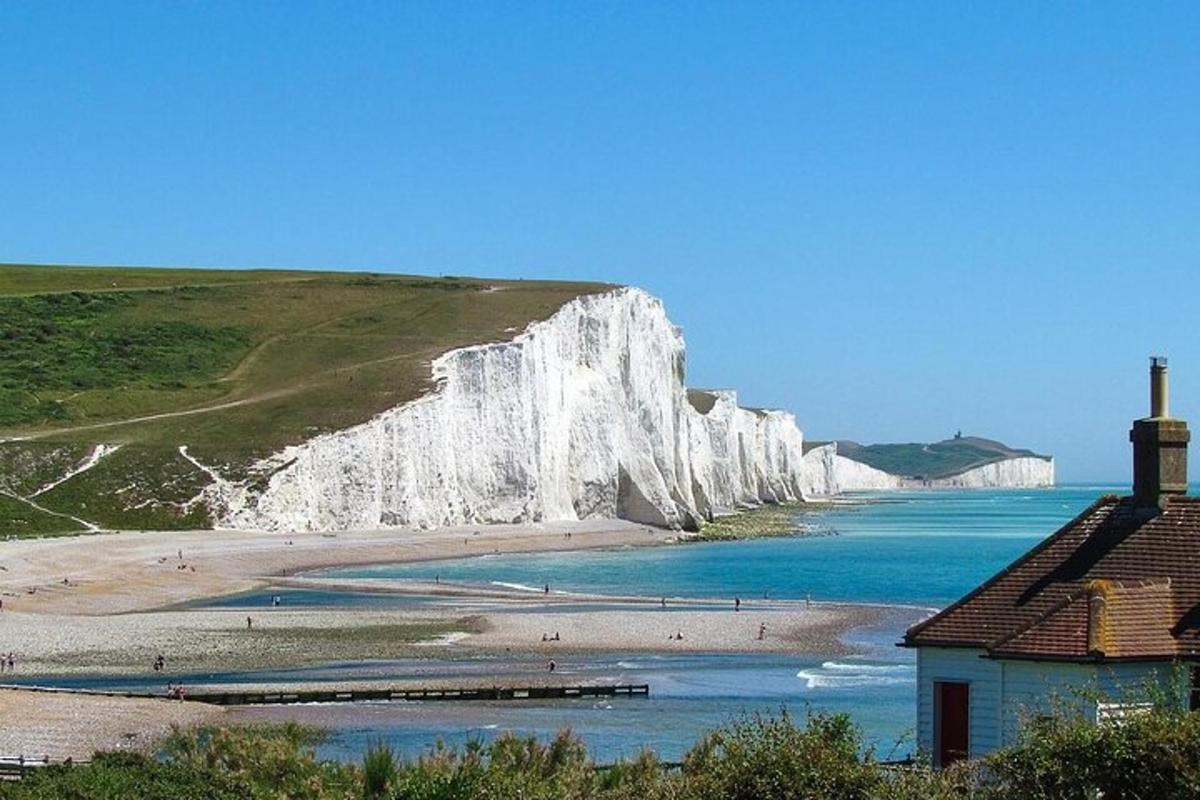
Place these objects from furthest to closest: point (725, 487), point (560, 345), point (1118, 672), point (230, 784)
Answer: point (725, 487)
point (560, 345)
point (230, 784)
point (1118, 672)

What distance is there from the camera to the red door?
51.6 feet

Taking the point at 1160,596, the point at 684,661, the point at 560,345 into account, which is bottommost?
the point at 684,661

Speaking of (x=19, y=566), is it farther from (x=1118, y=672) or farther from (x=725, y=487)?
(x=725, y=487)

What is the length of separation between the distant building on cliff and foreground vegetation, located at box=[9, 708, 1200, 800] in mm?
2075

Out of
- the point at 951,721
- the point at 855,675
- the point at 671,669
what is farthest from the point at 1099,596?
the point at 671,669

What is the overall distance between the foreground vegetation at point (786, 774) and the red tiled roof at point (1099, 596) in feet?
7.18

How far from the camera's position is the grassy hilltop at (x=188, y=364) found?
3462 inches

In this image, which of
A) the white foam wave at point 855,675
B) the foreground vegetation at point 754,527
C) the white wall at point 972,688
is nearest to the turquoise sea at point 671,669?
the white foam wave at point 855,675

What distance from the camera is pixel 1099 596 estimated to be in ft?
48.8

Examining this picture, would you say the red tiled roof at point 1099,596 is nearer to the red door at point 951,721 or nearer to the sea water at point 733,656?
the red door at point 951,721

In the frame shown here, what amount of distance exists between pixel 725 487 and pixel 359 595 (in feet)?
390

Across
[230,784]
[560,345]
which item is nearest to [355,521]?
[560,345]

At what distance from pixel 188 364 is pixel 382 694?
289 feet

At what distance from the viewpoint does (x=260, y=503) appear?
89.6 metres
